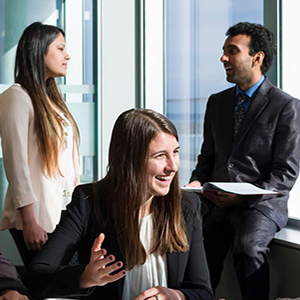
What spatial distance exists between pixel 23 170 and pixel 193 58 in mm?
2017

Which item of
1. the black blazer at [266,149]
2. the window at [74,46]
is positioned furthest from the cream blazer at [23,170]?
the window at [74,46]

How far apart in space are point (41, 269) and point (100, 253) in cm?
36

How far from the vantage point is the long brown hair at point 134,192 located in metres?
2.02

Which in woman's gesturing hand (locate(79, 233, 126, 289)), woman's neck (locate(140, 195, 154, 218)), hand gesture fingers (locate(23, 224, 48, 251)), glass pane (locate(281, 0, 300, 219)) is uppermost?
glass pane (locate(281, 0, 300, 219))

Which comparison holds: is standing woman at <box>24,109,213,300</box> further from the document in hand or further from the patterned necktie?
the patterned necktie

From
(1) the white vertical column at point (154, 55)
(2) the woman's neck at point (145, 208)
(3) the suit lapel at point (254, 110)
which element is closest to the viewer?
(2) the woman's neck at point (145, 208)

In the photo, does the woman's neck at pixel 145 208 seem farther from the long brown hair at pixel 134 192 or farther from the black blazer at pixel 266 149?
the black blazer at pixel 266 149

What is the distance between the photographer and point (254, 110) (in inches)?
119

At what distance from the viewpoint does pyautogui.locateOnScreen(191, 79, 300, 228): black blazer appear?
9.37 ft

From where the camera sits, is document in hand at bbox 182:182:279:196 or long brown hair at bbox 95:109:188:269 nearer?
long brown hair at bbox 95:109:188:269

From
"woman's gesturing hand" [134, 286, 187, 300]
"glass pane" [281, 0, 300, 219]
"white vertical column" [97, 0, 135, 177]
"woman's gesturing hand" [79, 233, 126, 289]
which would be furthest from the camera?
"white vertical column" [97, 0, 135, 177]

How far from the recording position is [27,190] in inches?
108

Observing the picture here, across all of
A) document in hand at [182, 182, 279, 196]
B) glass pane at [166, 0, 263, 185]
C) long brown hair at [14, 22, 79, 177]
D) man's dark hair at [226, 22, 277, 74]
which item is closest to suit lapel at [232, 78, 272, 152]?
man's dark hair at [226, 22, 277, 74]

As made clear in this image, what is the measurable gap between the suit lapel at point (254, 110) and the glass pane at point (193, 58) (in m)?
0.72
